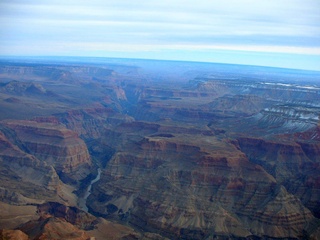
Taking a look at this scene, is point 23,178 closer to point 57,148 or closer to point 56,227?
point 57,148

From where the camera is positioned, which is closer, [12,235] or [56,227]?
[12,235]

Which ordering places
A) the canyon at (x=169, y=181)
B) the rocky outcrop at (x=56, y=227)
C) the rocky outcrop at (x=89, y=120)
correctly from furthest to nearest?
the rocky outcrop at (x=89, y=120) < the canyon at (x=169, y=181) < the rocky outcrop at (x=56, y=227)

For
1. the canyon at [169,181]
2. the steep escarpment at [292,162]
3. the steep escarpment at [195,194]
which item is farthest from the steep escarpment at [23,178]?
the steep escarpment at [292,162]

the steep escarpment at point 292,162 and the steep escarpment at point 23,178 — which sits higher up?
the steep escarpment at point 292,162

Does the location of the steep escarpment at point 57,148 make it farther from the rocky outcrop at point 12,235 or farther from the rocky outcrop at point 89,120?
the rocky outcrop at point 12,235

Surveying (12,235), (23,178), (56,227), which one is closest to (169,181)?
(56,227)

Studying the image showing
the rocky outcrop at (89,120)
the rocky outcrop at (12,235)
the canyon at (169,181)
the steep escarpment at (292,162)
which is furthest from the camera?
the rocky outcrop at (89,120)
